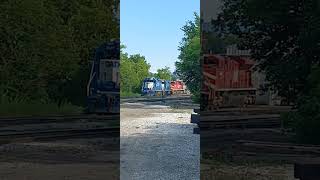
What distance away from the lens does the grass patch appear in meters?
5.51

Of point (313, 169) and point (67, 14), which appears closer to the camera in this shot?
point (313, 169)

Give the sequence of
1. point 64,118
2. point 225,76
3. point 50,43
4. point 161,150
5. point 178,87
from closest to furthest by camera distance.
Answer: point 225,76 < point 50,43 < point 64,118 < point 161,150 < point 178,87

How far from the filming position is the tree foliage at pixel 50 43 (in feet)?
17.8

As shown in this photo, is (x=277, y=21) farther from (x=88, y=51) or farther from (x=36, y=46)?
(x=36, y=46)

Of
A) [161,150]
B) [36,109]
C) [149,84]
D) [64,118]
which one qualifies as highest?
[149,84]

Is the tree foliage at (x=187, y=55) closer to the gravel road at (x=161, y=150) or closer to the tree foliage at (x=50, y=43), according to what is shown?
the gravel road at (x=161, y=150)

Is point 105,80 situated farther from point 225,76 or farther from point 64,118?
point 225,76

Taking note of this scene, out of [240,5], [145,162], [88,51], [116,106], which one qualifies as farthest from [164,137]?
[240,5]

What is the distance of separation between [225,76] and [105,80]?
157 cm

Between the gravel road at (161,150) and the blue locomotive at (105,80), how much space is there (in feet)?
4.06

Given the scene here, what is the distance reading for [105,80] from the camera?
219 inches

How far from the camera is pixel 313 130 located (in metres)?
5.09


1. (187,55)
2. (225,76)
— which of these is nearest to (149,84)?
(187,55)

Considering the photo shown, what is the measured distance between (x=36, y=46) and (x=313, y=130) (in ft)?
11.9
